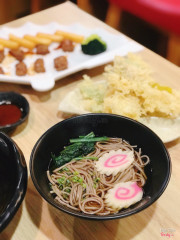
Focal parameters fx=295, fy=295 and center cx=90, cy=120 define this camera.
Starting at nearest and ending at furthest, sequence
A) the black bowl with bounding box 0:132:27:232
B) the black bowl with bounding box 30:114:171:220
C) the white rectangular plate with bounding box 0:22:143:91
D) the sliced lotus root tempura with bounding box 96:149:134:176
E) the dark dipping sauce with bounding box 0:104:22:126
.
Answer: the black bowl with bounding box 0:132:27:232 → the black bowl with bounding box 30:114:171:220 → the sliced lotus root tempura with bounding box 96:149:134:176 → the dark dipping sauce with bounding box 0:104:22:126 → the white rectangular plate with bounding box 0:22:143:91

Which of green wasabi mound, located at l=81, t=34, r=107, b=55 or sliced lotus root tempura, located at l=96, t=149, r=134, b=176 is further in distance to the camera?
green wasabi mound, located at l=81, t=34, r=107, b=55

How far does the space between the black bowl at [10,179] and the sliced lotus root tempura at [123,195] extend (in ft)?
0.90

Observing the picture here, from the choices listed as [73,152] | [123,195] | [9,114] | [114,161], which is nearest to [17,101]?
[9,114]

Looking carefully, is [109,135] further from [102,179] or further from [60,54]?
[60,54]

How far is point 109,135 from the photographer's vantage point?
1.15m

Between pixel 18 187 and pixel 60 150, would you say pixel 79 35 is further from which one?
pixel 18 187

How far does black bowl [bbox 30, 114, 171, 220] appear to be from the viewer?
2.92 feet

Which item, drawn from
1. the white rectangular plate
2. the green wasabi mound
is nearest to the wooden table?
the white rectangular plate

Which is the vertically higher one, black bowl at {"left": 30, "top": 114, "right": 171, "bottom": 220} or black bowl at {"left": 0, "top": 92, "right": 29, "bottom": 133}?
black bowl at {"left": 30, "top": 114, "right": 171, "bottom": 220}

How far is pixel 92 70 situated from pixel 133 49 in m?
0.26

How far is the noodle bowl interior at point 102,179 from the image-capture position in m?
0.92

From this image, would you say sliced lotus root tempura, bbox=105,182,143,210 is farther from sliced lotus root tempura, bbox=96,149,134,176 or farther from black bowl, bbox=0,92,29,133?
black bowl, bbox=0,92,29,133

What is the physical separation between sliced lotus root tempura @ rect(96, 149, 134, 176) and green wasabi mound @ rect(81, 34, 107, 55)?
83 cm

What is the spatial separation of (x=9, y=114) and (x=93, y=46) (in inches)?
26.0
